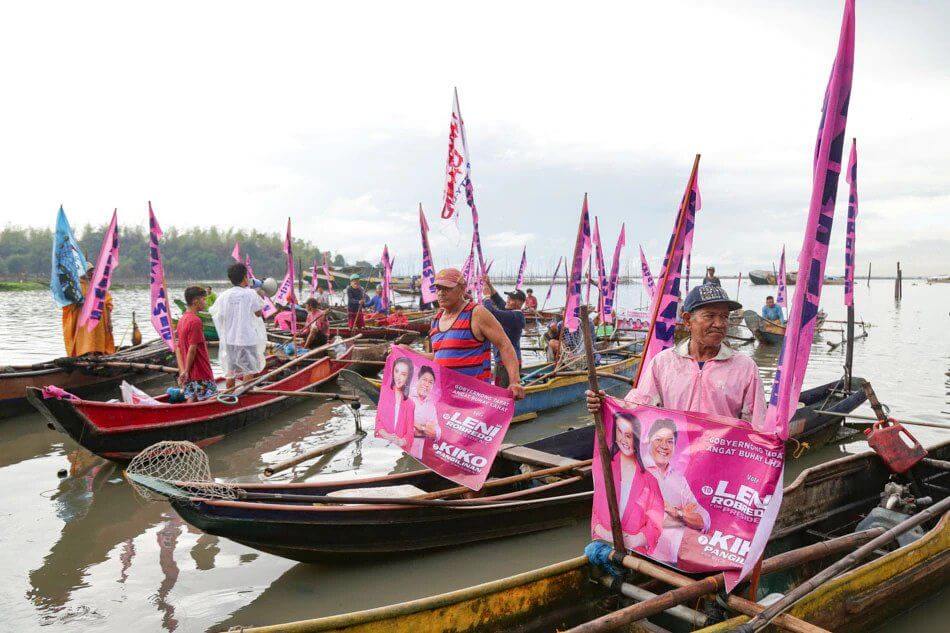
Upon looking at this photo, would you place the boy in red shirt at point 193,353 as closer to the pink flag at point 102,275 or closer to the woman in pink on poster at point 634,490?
the pink flag at point 102,275

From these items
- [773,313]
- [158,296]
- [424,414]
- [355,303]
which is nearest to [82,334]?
[158,296]

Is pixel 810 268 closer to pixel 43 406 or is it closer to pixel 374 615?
pixel 374 615

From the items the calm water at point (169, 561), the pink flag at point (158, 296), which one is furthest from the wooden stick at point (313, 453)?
the pink flag at point (158, 296)

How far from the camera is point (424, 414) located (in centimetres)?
531

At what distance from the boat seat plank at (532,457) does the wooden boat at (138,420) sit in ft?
14.3

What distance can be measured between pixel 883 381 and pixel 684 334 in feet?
25.7

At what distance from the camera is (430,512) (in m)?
5.02

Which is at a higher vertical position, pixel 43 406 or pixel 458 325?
pixel 458 325

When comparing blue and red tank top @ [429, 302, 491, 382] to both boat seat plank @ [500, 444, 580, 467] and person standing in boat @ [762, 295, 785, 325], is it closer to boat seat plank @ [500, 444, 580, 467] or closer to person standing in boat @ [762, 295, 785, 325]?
boat seat plank @ [500, 444, 580, 467]

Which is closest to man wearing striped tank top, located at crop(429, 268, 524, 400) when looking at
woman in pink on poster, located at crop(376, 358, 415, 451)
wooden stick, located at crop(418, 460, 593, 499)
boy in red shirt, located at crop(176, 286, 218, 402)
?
woman in pink on poster, located at crop(376, 358, 415, 451)

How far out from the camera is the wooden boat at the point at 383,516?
4391 mm

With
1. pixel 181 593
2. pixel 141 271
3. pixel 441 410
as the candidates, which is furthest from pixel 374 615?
pixel 141 271

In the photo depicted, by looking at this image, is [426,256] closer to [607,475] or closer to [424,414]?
[424,414]

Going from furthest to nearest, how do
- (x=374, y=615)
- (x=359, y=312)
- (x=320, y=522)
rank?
(x=359, y=312) < (x=320, y=522) < (x=374, y=615)
